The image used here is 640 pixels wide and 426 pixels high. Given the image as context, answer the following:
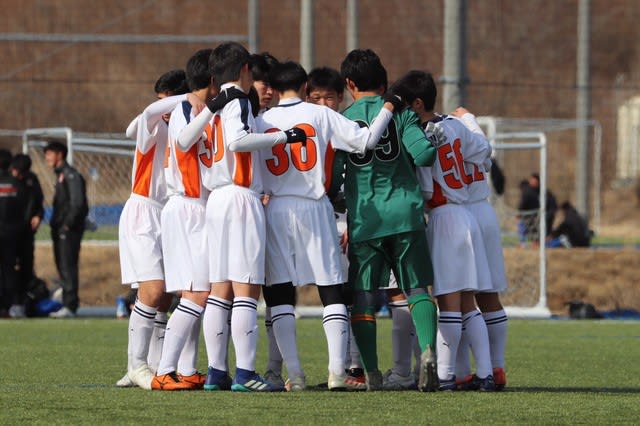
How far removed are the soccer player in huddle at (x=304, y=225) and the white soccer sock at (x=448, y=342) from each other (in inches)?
23.8

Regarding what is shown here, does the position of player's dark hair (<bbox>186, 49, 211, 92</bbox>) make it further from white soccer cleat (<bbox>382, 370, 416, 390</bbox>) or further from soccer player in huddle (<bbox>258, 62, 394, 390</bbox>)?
white soccer cleat (<bbox>382, 370, 416, 390</bbox>)

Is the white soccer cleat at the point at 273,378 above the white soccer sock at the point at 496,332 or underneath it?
underneath

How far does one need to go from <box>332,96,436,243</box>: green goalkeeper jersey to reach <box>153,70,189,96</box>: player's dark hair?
1139 millimetres

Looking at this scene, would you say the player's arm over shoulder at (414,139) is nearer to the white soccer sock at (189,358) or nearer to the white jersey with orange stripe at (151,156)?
the white jersey with orange stripe at (151,156)

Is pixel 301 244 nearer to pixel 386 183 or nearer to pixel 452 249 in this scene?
pixel 386 183

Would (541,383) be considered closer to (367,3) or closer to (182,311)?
(182,311)

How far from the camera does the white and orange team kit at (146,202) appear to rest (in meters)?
8.23

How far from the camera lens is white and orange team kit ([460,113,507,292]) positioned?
335 inches

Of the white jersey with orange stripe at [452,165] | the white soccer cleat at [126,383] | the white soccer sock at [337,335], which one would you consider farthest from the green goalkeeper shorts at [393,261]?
the white soccer cleat at [126,383]

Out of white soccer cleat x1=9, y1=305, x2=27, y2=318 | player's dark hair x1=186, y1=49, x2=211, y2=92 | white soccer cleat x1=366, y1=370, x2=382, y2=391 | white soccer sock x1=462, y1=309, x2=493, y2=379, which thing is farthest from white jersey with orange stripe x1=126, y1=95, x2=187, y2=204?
white soccer cleat x1=9, y1=305, x2=27, y2=318

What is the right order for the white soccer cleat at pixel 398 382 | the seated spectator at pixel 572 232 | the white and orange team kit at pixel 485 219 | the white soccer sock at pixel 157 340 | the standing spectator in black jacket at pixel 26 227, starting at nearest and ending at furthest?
the white soccer cleat at pixel 398 382 → the white and orange team kit at pixel 485 219 → the white soccer sock at pixel 157 340 → the standing spectator in black jacket at pixel 26 227 → the seated spectator at pixel 572 232

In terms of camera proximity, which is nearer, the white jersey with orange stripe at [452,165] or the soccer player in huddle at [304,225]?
the soccer player in huddle at [304,225]

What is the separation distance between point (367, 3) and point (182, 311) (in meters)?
43.3

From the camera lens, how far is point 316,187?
8.00 m
